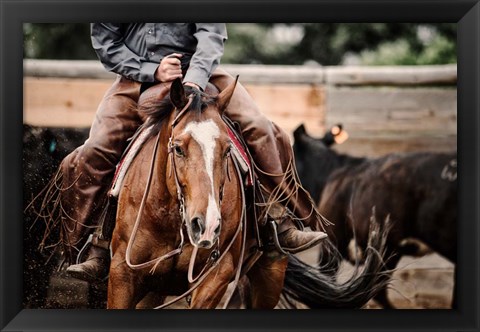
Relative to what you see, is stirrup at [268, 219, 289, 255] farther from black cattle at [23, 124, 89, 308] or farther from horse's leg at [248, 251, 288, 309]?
black cattle at [23, 124, 89, 308]

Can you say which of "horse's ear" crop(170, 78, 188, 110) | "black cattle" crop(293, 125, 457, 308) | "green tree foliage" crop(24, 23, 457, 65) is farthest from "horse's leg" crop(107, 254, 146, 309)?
"green tree foliage" crop(24, 23, 457, 65)

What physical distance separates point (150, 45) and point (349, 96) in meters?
1.54

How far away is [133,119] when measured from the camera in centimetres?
452

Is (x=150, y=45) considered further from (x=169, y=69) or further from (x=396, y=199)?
(x=396, y=199)

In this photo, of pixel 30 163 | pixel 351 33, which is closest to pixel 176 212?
pixel 30 163

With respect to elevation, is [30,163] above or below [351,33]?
below

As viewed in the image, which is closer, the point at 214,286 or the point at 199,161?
the point at 199,161

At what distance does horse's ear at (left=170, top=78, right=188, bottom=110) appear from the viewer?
4113 mm

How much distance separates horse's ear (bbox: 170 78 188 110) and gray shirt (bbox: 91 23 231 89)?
315 millimetres

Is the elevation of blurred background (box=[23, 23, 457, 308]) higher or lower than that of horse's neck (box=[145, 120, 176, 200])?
higher
